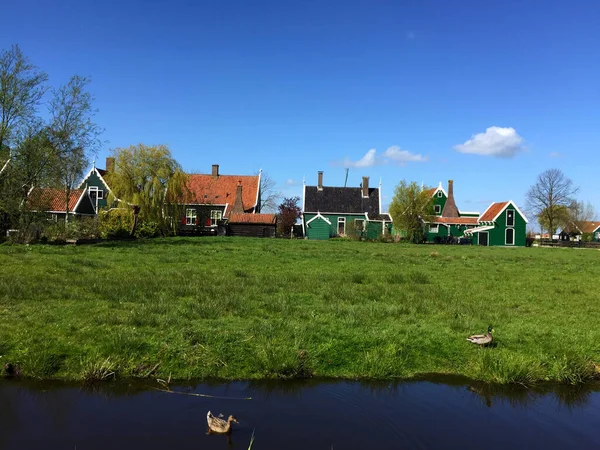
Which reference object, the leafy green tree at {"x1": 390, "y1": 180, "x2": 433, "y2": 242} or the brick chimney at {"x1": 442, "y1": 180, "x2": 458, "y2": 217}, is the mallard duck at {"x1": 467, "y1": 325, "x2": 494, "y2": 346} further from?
the brick chimney at {"x1": 442, "y1": 180, "x2": 458, "y2": 217}

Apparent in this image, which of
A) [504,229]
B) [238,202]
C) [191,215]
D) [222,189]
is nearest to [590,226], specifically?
[504,229]

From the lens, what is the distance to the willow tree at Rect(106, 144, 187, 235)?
4591 cm

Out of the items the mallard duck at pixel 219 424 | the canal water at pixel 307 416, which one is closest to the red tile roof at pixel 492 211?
the canal water at pixel 307 416

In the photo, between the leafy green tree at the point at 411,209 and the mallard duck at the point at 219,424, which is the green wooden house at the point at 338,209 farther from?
the mallard duck at the point at 219,424

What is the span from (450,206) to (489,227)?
10.0 m

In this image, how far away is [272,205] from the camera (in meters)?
79.9

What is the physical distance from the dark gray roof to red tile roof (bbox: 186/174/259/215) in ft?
25.6

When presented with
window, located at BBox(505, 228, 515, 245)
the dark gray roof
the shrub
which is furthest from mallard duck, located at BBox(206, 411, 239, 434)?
window, located at BBox(505, 228, 515, 245)

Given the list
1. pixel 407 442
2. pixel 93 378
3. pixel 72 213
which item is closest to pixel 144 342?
pixel 93 378

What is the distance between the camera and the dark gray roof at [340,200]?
220 feet

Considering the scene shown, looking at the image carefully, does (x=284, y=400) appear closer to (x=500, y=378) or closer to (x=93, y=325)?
(x=500, y=378)

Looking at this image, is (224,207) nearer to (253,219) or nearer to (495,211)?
(253,219)

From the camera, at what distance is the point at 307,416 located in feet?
18.7

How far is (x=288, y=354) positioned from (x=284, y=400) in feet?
3.35
